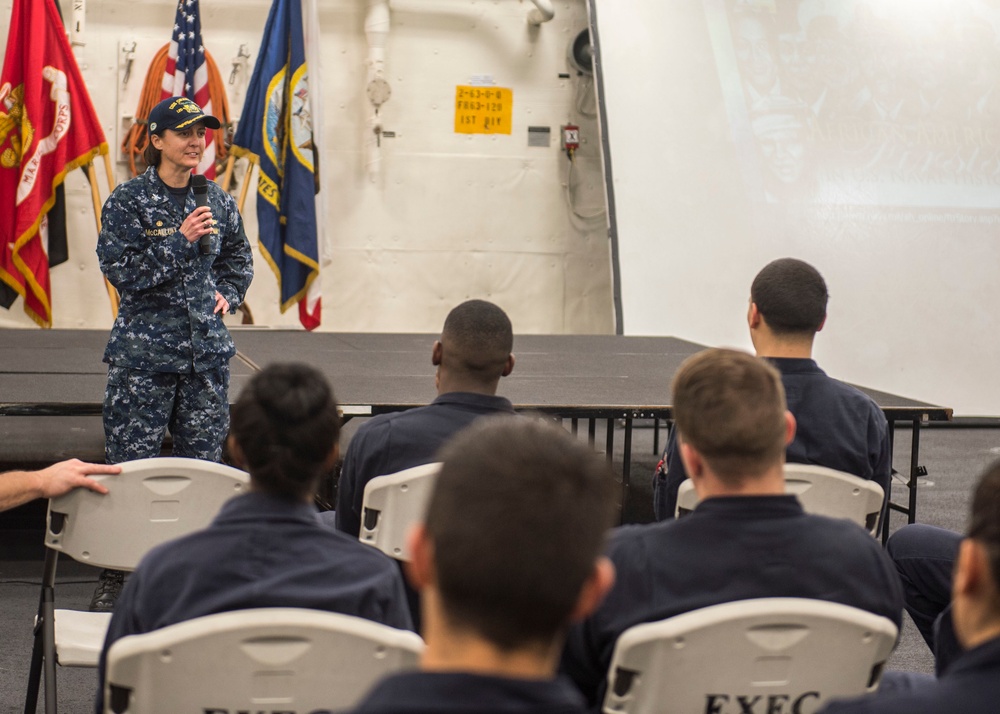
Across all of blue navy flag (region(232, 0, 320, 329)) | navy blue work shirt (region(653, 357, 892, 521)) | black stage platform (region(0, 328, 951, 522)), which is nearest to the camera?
navy blue work shirt (region(653, 357, 892, 521))

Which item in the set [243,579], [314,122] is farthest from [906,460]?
[243,579]

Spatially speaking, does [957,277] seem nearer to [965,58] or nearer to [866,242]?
A: [866,242]

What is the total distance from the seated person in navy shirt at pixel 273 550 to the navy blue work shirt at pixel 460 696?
1.70 ft

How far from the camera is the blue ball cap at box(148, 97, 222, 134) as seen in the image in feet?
9.74

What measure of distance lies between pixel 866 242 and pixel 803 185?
51 cm

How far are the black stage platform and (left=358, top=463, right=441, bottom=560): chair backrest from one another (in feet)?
Answer: 3.71

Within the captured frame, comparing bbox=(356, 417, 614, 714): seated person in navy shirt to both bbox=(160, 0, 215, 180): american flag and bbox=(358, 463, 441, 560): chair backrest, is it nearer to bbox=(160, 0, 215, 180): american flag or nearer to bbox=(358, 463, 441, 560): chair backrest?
bbox=(358, 463, 441, 560): chair backrest

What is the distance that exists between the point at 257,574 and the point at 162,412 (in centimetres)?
191

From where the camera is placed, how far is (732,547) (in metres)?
1.41

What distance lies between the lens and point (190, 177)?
3.16 meters

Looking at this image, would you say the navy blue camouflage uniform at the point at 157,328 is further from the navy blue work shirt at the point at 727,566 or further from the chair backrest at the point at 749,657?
the chair backrest at the point at 749,657

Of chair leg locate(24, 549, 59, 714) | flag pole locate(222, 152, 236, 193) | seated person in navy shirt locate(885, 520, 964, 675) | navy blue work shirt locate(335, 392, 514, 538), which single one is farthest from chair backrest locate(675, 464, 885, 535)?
flag pole locate(222, 152, 236, 193)

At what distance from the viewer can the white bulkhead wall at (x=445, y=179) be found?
21.8ft

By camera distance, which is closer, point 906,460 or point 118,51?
point 906,460
